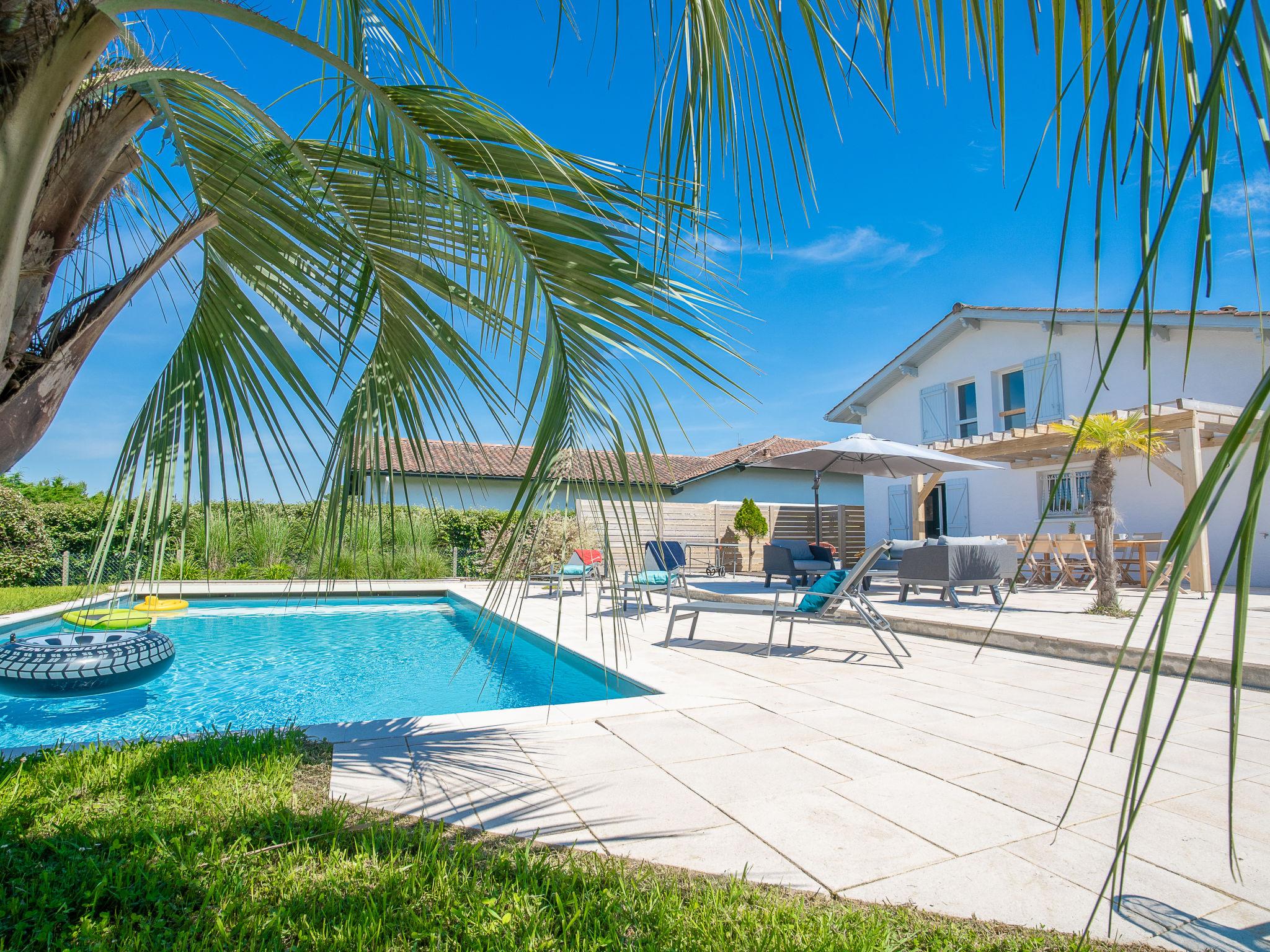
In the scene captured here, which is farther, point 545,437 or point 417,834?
point 417,834

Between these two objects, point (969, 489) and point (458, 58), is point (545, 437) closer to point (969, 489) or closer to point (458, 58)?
point (458, 58)

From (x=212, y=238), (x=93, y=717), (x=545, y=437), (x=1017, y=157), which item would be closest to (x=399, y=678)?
(x=93, y=717)

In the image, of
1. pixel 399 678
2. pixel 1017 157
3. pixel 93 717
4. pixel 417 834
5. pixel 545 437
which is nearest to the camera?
pixel 1017 157

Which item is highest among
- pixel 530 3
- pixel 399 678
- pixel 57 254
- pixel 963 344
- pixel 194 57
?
pixel 963 344

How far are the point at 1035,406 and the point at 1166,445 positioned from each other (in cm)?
217

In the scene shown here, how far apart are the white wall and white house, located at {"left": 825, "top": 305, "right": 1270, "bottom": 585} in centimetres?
3

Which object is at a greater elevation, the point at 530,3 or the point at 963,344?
the point at 963,344

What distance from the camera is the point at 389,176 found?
215cm

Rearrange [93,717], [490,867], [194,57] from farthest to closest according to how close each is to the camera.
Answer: [93,717], [490,867], [194,57]

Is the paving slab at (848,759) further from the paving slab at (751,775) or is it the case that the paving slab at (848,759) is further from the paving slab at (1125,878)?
the paving slab at (1125,878)

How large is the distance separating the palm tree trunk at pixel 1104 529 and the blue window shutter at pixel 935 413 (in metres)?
8.89

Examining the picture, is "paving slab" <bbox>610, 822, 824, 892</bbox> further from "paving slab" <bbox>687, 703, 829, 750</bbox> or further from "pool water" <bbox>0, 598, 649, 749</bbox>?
"pool water" <bbox>0, 598, 649, 749</bbox>

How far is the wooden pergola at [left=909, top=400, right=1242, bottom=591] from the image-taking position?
10086 millimetres

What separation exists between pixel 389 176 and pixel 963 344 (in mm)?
17234
